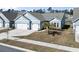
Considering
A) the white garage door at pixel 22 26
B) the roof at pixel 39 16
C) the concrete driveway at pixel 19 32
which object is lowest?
the concrete driveway at pixel 19 32

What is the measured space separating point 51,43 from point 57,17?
25cm

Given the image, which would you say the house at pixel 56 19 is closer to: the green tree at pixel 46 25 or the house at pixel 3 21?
the green tree at pixel 46 25

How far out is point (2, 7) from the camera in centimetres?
1020

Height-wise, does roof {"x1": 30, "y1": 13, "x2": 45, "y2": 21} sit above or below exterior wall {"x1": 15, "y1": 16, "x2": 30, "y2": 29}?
above

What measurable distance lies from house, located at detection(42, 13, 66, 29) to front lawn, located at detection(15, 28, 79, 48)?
0.08 metres

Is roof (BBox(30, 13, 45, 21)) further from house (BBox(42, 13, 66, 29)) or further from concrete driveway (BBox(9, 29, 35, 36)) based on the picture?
concrete driveway (BBox(9, 29, 35, 36))

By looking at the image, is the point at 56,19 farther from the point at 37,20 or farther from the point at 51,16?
the point at 37,20

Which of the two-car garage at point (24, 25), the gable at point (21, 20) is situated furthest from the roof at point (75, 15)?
the gable at point (21, 20)

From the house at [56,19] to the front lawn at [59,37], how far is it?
0.27 ft

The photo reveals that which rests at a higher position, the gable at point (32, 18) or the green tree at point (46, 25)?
the gable at point (32, 18)

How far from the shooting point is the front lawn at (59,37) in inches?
402

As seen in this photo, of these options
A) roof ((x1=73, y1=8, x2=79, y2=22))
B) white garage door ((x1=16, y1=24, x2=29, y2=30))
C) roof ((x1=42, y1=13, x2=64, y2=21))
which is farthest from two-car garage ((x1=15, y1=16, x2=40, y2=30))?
roof ((x1=73, y1=8, x2=79, y2=22))

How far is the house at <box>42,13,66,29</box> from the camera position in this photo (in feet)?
33.5
